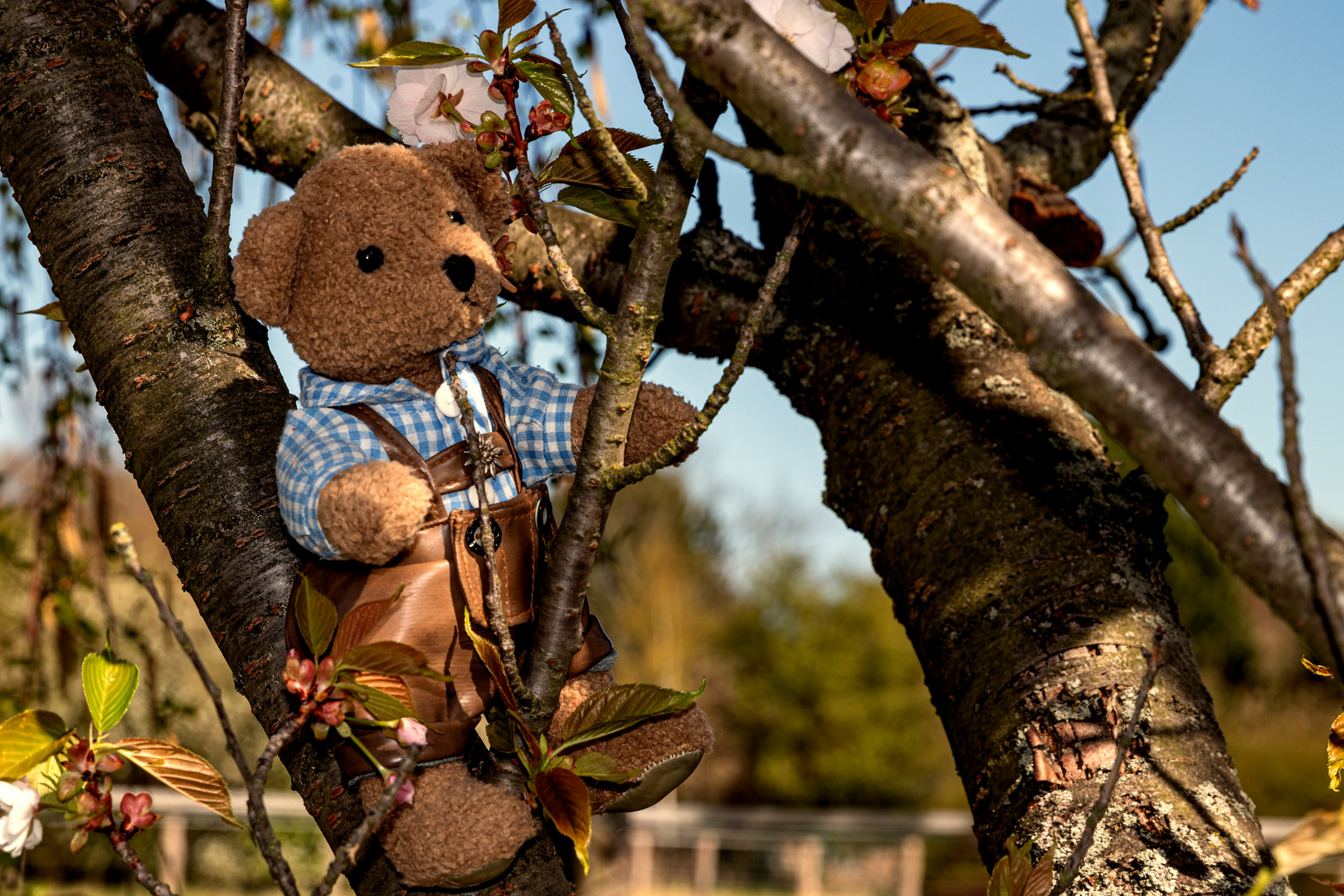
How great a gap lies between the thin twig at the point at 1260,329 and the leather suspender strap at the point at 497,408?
84cm

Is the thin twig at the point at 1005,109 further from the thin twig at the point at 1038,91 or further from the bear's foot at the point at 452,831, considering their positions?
the bear's foot at the point at 452,831

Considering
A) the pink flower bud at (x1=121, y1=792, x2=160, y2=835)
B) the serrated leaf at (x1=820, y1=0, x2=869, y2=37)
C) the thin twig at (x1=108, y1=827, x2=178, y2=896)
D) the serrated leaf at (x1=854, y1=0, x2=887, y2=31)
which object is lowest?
the thin twig at (x1=108, y1=827, x2=178, y2=896)

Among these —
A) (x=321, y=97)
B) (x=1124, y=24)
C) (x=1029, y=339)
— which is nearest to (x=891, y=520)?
(x=1029, y=339)

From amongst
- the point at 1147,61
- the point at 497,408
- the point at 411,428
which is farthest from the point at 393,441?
the point at 1147,61

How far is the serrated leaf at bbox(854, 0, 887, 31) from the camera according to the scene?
93 centimetres

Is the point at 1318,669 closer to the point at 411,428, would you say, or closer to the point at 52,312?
the point at 411,428

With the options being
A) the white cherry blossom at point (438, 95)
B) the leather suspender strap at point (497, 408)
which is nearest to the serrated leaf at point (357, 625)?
the leather suspender strap at point (497, 408)

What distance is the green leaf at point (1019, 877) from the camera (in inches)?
38.0

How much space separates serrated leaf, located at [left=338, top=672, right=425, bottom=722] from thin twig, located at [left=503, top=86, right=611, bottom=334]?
1.38 ft

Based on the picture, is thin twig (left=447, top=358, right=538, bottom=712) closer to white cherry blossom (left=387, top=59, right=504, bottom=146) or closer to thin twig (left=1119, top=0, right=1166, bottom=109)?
white cherry blossom (left=387, top=59, right=504, bottom=146)

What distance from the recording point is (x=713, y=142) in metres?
0.71

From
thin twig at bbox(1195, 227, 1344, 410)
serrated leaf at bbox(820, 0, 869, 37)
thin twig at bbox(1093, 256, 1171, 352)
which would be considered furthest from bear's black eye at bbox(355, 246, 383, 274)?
thin twig at bbox(1093, 256, 1171, 352)

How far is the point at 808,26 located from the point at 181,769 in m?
0.99

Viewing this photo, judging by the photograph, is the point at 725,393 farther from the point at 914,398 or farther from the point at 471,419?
the point at 914,398
